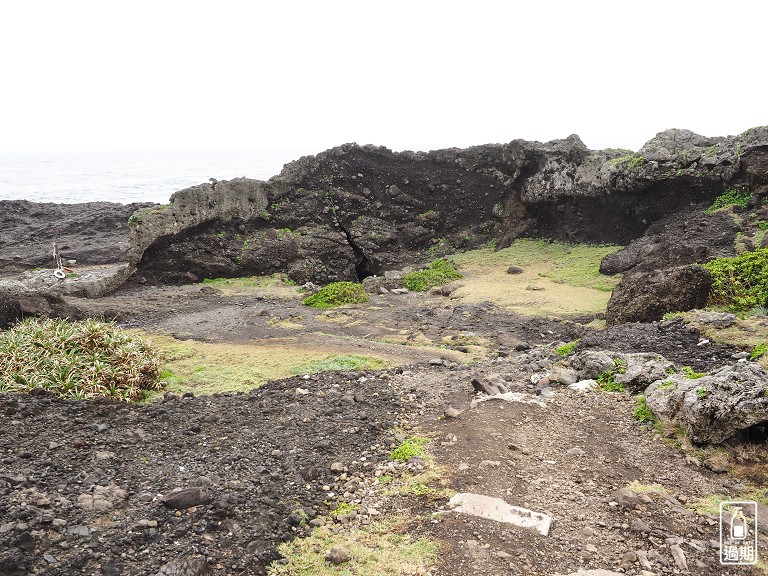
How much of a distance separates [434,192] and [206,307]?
41.4 feet

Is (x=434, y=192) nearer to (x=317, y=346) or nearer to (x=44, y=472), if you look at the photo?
(x=317, y=346)

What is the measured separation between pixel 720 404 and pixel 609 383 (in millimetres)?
2059

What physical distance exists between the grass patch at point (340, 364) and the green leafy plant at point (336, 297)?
251 inches

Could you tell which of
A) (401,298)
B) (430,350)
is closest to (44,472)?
(430,350)

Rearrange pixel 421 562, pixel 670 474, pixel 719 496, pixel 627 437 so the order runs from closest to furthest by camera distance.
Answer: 1. pixel 421 562
2. pixel 719 496
3. pixel 670 474
4. pixel 627 437

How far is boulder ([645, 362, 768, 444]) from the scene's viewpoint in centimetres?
531

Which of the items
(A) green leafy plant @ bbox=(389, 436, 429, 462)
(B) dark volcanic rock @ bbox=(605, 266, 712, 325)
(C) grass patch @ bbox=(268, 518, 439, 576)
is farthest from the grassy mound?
(B) dark volcanic rock @ bbox=(605, 266, 712, 325)

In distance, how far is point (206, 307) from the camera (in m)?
16.9

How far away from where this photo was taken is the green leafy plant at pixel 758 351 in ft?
23.3

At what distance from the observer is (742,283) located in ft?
33.4

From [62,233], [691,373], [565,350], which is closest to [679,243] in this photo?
[565,350]

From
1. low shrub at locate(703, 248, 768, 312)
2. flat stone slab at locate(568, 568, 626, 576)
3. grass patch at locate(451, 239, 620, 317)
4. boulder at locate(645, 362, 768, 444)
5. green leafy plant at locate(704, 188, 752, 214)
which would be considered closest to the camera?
flat stone slab at locate(568, 568, 626, 576)

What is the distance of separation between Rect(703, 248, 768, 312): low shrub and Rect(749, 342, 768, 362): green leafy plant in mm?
2683

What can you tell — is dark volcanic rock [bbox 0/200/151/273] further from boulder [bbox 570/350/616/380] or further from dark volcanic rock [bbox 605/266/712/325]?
boulder [bbox 570/350/616/380]
